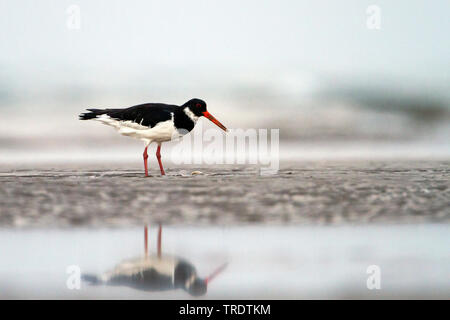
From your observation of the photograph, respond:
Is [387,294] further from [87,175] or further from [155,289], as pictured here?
[87,175]

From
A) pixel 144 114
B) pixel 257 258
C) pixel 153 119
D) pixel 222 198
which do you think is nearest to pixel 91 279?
pixel 257 258

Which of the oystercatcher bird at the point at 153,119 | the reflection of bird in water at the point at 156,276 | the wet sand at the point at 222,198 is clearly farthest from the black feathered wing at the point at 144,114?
the reflection of bird in water at the point at 156,276

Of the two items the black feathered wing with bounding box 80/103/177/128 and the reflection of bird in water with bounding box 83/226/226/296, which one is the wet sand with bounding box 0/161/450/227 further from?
the reflection of bird in water with bounding box 83/226/226/296

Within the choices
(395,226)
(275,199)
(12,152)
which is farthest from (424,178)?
(12,152)

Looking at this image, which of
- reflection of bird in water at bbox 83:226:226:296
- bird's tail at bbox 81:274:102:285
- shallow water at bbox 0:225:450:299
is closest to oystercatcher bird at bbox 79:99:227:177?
shallow water at bbox 0:225:450:299

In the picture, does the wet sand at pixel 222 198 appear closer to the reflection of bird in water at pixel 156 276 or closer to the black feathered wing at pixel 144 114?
the black feathered wing at pixel 144 114
